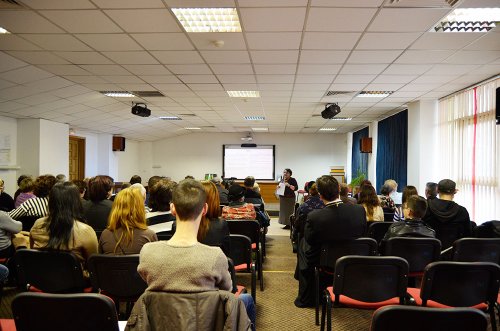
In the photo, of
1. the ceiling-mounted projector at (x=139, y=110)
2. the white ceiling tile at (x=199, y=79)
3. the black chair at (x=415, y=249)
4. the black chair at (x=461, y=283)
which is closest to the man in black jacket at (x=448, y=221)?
the black chair at (x=415, y=249)

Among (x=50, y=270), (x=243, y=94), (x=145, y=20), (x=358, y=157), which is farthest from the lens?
(x=358, y=157)

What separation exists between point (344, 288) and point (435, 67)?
4143 mm

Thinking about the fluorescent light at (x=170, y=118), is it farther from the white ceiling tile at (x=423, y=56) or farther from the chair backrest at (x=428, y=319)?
the chair backrest at (x=428, y=319)

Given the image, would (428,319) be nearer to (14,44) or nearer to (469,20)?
(469,20)

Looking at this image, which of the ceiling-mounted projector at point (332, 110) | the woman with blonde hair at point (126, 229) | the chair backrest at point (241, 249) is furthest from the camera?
the ceiling-mounted projector at point (332, 110)

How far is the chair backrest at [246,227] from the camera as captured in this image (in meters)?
4.02

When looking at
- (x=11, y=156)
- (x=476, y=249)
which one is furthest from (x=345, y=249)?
(x=11, y=156)

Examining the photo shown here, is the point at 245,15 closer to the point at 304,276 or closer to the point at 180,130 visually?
the point at 304,276

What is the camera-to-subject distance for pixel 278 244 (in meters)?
6.63

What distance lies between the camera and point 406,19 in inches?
137

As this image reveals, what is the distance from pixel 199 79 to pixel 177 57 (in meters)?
1.20

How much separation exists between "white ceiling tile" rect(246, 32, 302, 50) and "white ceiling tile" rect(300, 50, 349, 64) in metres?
0.34

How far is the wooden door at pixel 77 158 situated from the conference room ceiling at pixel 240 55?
2.94 m

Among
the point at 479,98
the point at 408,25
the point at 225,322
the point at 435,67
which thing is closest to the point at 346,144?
the point at 479,98
